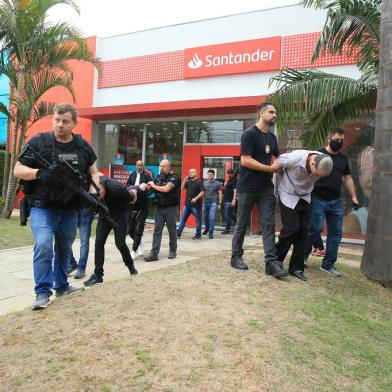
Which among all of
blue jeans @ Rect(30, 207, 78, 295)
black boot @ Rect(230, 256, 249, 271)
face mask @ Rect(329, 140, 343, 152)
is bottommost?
black boot @ Rect(230, 256, 249, 271)

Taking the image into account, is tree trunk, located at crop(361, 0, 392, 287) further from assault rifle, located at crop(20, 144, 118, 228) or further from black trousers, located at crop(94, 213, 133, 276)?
assault rifle, located at crop(20, 144, 118, 228)

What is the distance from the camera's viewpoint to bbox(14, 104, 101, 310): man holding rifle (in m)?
3.54

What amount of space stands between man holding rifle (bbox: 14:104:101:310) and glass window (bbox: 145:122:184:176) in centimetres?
853

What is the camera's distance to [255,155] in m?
4.60

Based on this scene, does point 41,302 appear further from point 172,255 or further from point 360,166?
point 360,166

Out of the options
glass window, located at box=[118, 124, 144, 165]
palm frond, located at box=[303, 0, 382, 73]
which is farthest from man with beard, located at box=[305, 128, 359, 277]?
glass window, located at box=[118, 124, 144, 165]

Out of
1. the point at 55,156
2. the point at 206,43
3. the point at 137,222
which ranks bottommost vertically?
the point at 137,222

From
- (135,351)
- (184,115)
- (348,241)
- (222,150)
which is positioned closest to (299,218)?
(135,351)

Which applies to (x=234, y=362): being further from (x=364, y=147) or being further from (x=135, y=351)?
(x=364, y=147)

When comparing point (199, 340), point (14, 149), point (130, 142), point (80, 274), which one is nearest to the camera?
point (199, 340)

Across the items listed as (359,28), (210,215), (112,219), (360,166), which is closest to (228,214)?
(210,215)

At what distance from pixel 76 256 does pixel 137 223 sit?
4.12 ft

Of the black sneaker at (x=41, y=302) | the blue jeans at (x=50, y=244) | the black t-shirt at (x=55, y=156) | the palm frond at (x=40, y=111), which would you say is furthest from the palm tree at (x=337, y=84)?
the palm frond at (x=40, y=111)

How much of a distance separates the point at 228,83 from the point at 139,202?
19.7 ft
